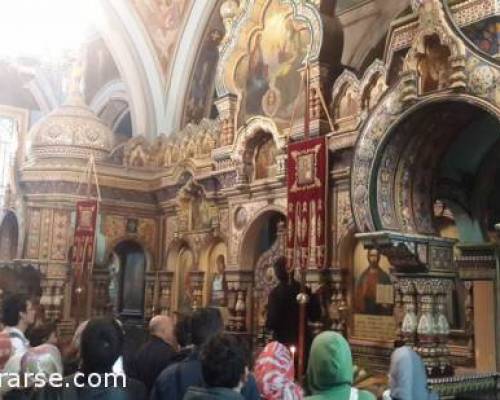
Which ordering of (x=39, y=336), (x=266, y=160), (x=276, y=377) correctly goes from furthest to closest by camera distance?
(x=266, y=160), (x=39, y=336), (x=276, y=377)

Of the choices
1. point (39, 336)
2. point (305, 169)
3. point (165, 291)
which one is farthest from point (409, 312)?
point (165, 291)

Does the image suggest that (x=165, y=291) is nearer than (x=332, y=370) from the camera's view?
No

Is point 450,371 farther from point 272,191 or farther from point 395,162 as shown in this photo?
point 272,191

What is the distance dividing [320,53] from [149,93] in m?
6.17

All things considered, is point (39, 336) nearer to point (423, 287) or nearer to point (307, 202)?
point (423, 287)

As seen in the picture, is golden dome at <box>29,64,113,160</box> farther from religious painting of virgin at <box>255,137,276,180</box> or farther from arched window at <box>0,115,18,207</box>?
arched window at <box>0,115,18,207</box>

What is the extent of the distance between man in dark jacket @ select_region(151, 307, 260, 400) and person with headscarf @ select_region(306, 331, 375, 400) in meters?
0.58

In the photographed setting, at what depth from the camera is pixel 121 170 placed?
40.3 feet

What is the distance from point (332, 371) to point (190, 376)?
33.7 inches

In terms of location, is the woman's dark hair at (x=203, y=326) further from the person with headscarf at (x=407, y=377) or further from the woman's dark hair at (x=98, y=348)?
the person with headscarf at (x=407, y=377)

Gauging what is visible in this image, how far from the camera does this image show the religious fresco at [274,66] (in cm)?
922

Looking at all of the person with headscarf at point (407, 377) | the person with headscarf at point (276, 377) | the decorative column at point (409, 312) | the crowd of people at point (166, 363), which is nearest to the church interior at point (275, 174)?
the decorative column at point (409, 312)

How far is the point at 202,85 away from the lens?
43.9ft

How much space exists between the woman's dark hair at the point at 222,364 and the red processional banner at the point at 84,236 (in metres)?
8.68
